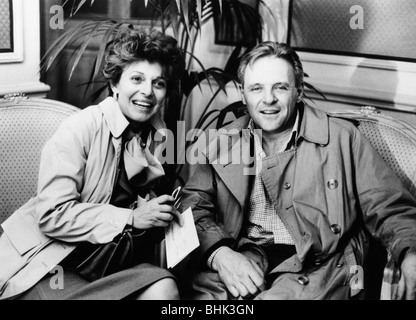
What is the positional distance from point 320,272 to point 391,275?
0.21 metres

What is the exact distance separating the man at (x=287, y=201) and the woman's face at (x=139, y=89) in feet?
0.86

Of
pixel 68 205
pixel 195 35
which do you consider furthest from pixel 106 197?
pixel 195 35

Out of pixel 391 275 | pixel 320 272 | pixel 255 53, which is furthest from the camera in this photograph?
pixel 255 53

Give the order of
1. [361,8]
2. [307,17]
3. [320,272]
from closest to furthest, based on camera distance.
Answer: [320,272]
[361,8]
[307,17]

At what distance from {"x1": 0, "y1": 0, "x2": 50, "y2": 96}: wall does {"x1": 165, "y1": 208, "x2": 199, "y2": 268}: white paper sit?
0.96 m

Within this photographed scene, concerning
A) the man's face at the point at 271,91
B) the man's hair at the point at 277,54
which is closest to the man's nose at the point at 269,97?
the man's face at the point at 271,91

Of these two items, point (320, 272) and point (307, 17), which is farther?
point (307, 17)

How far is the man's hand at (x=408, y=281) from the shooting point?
5.28ft

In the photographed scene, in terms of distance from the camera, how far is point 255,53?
6.25 ft

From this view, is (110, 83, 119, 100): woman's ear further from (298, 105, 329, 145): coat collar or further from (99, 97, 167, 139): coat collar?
(298, 105, 329, 145): coat collar

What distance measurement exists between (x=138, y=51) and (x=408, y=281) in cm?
105

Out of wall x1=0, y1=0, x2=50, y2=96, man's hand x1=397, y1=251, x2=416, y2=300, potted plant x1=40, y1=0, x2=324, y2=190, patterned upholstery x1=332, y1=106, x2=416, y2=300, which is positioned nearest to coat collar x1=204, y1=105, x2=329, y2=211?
patterned upholstery x1=332, y1=106, x2=416, y2=300
